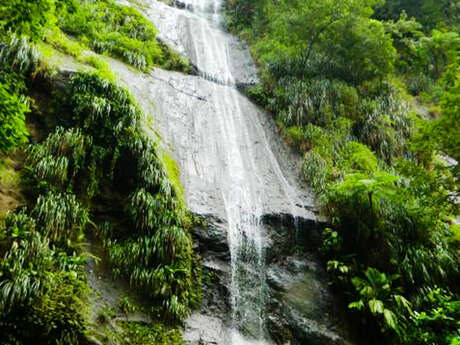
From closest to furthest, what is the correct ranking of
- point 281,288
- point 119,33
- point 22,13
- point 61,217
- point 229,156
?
point 22,13
point 61,217
point 281,288
point 229,156
point 119,33

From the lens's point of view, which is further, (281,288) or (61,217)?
(281,288)

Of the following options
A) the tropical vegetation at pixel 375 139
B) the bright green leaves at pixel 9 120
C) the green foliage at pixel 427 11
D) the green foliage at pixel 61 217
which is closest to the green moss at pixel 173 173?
the green foliage at pixel 61 217

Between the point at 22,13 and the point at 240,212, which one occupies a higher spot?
the point at 22,13

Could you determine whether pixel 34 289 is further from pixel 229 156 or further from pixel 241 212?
pixel 229 156

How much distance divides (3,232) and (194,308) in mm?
3913

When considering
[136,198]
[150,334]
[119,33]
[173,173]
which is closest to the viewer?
[150,334]

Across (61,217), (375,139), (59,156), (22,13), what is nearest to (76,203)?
(61,217)

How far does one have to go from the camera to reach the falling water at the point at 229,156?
8.02 metres

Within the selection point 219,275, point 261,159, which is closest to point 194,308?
point 219,275

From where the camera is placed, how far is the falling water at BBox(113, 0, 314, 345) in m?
8.02

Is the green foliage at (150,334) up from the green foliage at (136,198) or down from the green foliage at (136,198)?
down

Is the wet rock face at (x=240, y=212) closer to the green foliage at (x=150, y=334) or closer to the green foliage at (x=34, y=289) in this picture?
the green foliage at (x=150, y=334)

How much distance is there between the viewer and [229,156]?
428 inches

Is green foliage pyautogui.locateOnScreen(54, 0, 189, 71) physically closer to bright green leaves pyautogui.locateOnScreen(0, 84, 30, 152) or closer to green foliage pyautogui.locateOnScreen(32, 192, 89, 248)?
green foliage pyautogui.locateOnScreen(32, 192, 89, 248)
